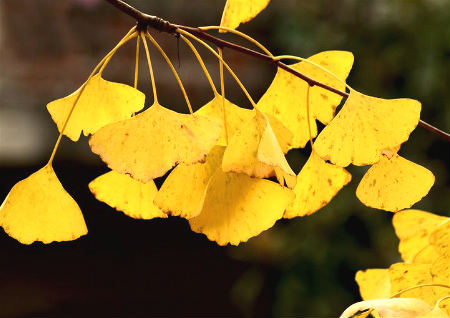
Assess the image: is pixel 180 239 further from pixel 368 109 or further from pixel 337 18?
pixel 368 109

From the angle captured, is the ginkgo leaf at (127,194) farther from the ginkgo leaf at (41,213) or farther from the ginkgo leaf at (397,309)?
the ginkgo leaf at (397,309)

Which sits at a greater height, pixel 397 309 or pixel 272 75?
pixel 397 309

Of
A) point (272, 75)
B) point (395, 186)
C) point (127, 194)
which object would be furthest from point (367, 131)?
point (272, 75)

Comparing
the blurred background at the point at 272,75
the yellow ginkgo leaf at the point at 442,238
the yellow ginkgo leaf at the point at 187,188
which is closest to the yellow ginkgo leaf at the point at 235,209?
the yellow ginkgo leaf at the point at 187,188

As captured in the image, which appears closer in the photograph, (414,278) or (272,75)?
(414,278)

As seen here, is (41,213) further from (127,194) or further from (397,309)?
(397,309)

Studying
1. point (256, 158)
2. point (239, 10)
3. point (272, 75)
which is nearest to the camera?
point (256, 158)

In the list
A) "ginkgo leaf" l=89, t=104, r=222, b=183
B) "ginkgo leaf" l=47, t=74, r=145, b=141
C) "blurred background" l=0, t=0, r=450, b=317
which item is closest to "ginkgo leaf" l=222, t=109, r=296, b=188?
"ginkgo leaf" l=89, t=104, r=222, b=183
